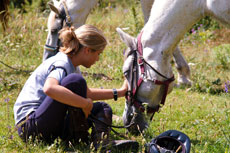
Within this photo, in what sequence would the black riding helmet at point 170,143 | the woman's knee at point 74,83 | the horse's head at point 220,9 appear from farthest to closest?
the horse's head at point 220,9, the woman's knee at point 74,83, the black riding helmet at point 170,143

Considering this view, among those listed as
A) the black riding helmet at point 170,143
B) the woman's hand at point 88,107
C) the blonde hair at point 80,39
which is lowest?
the black riding helmet at point 170,143

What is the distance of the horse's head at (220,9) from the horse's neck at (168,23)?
100 mm

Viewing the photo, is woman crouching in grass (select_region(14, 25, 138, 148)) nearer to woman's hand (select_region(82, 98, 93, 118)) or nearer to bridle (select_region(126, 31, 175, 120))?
woman's hand (select_region(82, 98, 93, 118))

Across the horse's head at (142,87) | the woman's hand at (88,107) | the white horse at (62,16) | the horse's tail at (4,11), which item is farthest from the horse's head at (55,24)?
the horse's tail at (4,11)

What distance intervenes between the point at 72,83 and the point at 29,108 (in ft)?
1.62

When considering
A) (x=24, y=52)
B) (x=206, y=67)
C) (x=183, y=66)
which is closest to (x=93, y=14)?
(x=24, y=52)

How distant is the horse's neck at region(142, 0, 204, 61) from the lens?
3.58 m

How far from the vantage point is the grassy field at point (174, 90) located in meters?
3.29

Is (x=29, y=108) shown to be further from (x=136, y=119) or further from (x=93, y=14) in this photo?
(x=93, y=14)

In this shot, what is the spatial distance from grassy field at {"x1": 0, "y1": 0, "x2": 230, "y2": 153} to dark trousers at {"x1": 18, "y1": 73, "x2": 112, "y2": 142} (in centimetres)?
10

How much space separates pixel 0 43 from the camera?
7242 millimetres

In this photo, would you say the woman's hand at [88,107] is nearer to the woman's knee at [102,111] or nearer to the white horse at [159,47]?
the woman's knee at [102,111]

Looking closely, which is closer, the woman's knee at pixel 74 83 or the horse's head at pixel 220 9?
the woman's knee at pixel 74 83

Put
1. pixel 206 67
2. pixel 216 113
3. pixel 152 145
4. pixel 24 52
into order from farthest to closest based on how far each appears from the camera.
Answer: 1. pixel 24 52
2. pixel 206 67
3. pixel 216 113
4. pixel 152 145
